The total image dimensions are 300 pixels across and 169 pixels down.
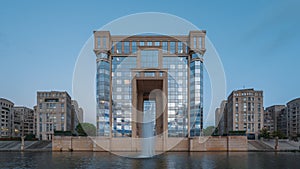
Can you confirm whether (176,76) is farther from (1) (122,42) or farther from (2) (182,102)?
(1) (122,42)

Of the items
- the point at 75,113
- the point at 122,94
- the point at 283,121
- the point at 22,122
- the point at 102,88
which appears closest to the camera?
the point at 102,88

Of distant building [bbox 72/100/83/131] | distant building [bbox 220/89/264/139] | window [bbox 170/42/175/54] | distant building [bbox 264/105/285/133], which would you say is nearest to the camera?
window [bbox 170/42/175/54]

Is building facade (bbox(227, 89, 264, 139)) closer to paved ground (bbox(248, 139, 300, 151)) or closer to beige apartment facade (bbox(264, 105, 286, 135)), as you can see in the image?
paved ground (bbox(248, 139, 300, 151))

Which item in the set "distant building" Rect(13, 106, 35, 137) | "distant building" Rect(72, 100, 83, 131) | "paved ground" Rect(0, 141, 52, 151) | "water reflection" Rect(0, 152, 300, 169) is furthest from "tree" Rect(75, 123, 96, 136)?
"distant building" Rect(13, 106, 35, 137)

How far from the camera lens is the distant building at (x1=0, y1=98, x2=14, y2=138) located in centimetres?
11231


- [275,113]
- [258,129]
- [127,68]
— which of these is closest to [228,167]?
[127,68]

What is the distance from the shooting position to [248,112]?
93.7m

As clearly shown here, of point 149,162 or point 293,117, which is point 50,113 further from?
point 293,117

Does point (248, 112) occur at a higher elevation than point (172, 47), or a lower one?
lower

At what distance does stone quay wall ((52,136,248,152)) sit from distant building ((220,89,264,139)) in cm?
4316

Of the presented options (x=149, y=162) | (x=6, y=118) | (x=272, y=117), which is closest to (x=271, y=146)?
(x=149, y=162)

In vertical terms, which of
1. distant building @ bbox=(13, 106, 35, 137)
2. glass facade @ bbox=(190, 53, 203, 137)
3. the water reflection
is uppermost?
glass facade @ bbox=(190, 53, 203, 137)

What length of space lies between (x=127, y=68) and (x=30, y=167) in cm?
4736

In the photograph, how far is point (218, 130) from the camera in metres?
126
